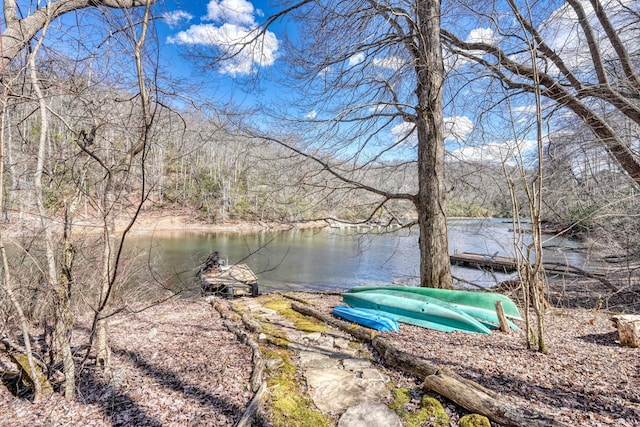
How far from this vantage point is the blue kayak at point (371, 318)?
3746 mm

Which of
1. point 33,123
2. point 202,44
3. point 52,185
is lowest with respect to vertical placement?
point 52,185

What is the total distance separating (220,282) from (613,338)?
8.05 meters

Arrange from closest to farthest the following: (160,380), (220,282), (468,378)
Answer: (468,378)
(160,380)
(220,282)

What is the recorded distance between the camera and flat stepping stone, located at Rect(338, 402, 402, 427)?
2.06 metres

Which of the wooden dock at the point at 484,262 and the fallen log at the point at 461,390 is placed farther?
the wooden dock at the point at 484,262

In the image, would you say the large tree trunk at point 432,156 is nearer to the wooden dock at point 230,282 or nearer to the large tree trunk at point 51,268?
the large tree trunk at point 51,268

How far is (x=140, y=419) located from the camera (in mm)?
2230

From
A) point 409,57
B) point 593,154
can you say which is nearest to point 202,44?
point 409,57

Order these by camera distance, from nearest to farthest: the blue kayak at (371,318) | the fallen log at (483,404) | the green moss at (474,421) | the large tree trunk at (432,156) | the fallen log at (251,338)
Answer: the fallen log at (483,404) < the green moss at (474,421) < the fallen log at (251,338) < the blue kayak at (371,318) < the large tree trunk at (432,156)

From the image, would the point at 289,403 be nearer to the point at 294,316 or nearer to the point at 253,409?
the point at 253,409

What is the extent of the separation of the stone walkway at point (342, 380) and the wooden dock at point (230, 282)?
520 centimetres

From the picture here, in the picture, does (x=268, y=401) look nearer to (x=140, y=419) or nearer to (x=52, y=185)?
(x=140, y=419)

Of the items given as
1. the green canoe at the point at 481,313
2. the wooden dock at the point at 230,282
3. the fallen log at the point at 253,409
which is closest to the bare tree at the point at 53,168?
the fallen log at the point at 253,409

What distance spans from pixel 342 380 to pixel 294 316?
205 centimetres
